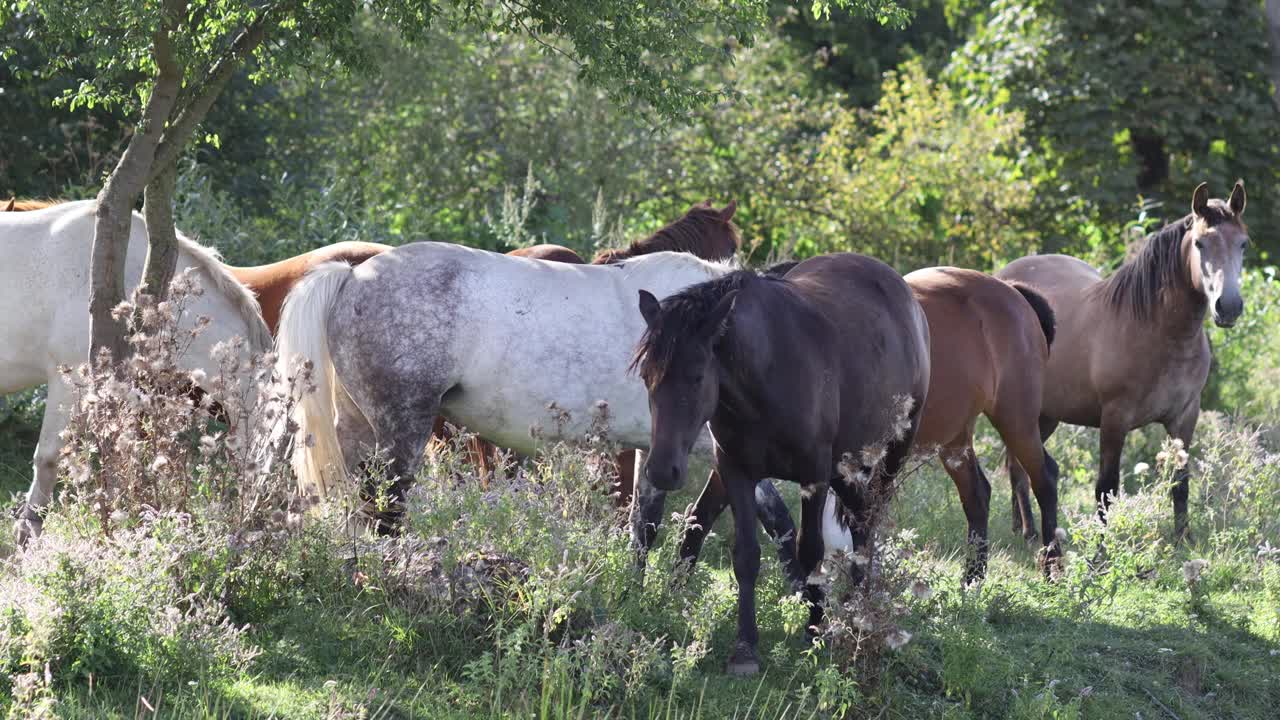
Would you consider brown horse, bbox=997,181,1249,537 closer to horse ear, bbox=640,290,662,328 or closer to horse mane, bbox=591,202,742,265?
horse mane, bbox=591,202,742,265

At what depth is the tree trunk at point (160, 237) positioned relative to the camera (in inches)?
234

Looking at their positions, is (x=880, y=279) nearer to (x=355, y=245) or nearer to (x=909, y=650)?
(x=909, y=650)

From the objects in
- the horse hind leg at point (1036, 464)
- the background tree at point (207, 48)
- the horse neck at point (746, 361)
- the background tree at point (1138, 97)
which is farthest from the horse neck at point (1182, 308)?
the background tree at point (1138, 97)

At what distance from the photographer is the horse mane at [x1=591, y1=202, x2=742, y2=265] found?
7.37 meters

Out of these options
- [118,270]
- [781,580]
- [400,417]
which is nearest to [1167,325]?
[781,580]

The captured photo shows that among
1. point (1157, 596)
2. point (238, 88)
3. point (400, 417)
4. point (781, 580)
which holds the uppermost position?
point (238, 88)

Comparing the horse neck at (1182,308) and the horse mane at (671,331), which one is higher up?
the horse mane at (671,331)

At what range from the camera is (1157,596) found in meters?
6.55

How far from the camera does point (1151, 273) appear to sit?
7.77 meters

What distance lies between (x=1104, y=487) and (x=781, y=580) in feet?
9.53

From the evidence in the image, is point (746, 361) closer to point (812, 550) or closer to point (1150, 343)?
point (812, 550)

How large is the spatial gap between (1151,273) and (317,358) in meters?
4.85

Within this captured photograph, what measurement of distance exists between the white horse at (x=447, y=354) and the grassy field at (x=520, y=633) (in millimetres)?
319

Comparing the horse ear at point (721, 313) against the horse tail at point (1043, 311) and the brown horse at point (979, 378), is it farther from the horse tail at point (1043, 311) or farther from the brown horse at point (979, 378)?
the horse tail at point (1043, 311)
